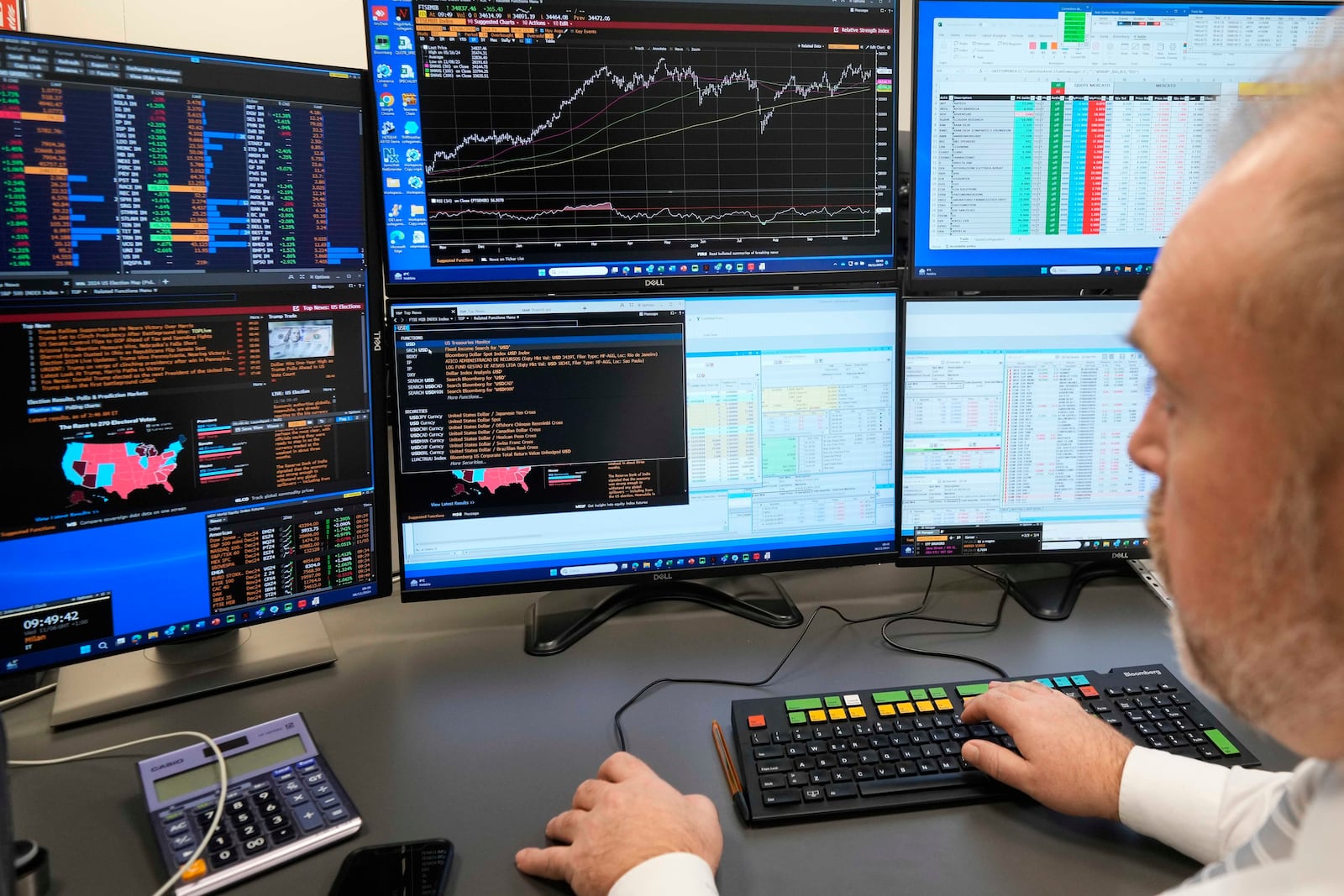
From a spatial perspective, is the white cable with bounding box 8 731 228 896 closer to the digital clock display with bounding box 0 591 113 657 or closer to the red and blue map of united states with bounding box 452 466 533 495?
the digital clock display with bounding box 0 591 113 657

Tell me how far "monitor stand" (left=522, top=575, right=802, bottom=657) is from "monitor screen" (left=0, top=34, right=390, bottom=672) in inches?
10.7

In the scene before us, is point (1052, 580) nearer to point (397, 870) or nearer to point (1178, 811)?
point (1178, 811)

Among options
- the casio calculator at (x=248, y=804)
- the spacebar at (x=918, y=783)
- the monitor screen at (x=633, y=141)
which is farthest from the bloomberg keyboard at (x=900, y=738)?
the monitor screen at (x=633, y=141)

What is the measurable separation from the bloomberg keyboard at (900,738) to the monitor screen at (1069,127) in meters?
0.59

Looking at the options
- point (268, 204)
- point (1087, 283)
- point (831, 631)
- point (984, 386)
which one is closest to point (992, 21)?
point (1087, 283)

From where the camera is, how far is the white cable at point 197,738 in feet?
2.61

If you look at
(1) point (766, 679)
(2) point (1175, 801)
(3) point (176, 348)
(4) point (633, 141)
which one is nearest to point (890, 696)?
(1) point (766, 679)

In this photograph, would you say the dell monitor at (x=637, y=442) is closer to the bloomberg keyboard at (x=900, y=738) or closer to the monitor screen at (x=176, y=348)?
the monitor screen at (x=176, y=348)

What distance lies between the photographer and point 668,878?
29.2 inches

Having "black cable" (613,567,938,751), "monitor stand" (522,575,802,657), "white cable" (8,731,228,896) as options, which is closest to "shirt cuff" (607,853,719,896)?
"black cable" (613,567,938,751)

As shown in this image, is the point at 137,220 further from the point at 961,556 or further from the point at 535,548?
the point at 961,556

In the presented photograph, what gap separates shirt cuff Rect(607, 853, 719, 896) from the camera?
73 cm

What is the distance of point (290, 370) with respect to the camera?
1100mm

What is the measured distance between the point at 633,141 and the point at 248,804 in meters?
0.91
